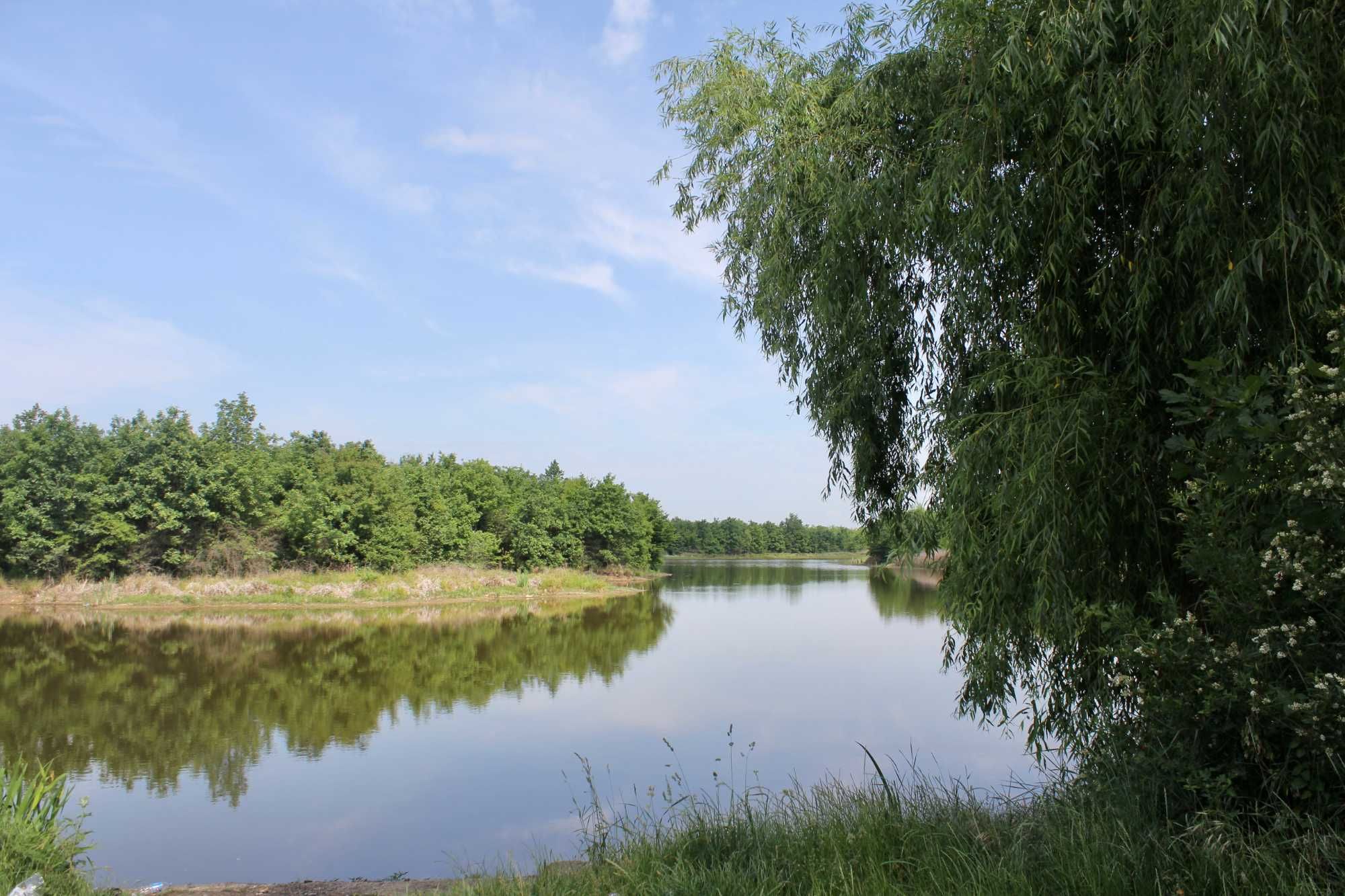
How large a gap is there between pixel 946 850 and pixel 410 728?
10.1m

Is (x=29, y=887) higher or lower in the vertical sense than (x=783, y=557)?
lower

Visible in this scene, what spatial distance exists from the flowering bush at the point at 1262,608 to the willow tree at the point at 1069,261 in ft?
1.06

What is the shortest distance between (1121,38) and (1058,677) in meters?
3.79

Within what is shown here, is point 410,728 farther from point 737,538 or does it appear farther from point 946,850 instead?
point 737,538

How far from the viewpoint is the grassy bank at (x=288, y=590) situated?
27.6m

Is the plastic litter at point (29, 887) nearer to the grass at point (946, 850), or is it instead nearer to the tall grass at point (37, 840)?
the tall grass at point (37, 840)

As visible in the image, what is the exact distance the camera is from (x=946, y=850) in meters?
3.64

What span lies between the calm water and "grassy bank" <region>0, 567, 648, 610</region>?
5.00 meters

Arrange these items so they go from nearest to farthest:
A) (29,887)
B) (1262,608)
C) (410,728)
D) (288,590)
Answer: (1262,608) → (29,887) → (410,728) → (288,590)

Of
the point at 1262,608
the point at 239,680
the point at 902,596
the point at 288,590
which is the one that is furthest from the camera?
the point at 902,596

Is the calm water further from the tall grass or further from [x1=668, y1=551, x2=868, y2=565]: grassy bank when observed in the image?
[x1=668, y1=551, x2=868, y2=565]: grassy bank

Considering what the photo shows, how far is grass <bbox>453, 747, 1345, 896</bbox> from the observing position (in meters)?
2.99

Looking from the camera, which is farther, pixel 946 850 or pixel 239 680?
pixel 239 680

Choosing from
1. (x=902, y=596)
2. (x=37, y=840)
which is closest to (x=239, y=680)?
(x=37, y=840)
